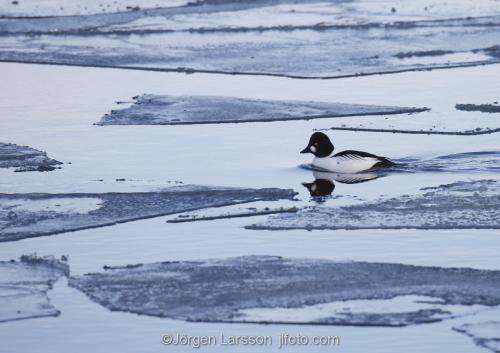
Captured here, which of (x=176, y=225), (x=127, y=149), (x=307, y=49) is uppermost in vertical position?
(x=307, y=49)

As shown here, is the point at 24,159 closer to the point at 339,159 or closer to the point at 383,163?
the point at 339,159

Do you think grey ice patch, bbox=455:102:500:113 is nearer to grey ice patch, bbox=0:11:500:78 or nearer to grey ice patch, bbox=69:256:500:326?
grey ice patch, bbox=0:11:500:78

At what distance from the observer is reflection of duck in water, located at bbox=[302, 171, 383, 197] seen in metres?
12.1

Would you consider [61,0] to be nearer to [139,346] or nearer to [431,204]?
[431,204]

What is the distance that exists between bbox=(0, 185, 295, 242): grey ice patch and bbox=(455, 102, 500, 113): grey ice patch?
4.51 meters

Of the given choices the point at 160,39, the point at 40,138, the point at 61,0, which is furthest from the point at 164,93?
the point at 61,0

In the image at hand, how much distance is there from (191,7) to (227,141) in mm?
12500

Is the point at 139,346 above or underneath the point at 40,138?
underneath

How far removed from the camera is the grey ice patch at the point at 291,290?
827cm

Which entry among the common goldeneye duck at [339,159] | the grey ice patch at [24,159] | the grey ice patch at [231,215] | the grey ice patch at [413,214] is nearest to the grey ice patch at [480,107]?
the common goldeneye duck at [339,159]

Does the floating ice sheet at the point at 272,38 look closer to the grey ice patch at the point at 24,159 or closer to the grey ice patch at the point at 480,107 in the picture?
the grey ice patch at the point at 480,107

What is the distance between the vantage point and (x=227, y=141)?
564 inches

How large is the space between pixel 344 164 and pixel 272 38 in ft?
30.8

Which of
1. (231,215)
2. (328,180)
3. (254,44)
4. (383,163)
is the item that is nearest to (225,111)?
(328,180)
